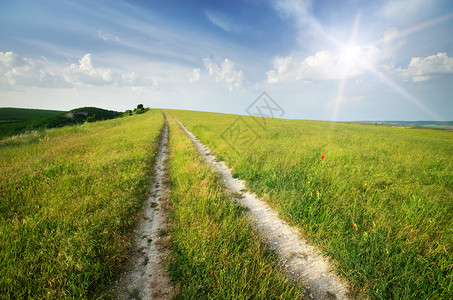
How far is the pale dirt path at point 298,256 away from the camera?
2.52 metres

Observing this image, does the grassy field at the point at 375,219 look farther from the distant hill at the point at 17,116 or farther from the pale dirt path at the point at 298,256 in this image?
the distant hill at the point at 17,116

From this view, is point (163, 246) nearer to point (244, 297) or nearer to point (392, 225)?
point (244, 297)

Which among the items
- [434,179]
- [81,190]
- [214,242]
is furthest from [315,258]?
[434,179]

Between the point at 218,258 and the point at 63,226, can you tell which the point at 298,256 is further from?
the point at 63,226

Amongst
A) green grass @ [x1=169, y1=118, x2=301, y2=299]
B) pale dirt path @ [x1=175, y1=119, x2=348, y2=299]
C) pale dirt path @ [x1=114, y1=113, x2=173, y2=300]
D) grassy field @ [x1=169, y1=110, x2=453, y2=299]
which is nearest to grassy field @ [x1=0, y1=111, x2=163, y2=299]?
pale dirt path @ [x1=114, y1=113, x2=173, y2=300]

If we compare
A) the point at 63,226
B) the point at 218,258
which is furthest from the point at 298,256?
the point at 63,226

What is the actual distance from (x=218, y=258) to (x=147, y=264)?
4.24 ft

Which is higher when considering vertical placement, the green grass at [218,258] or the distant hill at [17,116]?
the distant hill at [17,116]

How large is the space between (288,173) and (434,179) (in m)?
5.53

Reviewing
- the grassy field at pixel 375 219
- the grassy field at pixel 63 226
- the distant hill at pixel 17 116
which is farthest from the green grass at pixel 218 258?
the distant hill at pixel 17 116

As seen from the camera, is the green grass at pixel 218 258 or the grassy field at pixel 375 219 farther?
the grassy field at pixel 375 219

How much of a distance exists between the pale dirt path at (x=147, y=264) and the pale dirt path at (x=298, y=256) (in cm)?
208

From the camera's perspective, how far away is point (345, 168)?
6.74 metres

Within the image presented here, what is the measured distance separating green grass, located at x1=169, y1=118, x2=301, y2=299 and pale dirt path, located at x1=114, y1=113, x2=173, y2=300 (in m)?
0.21
